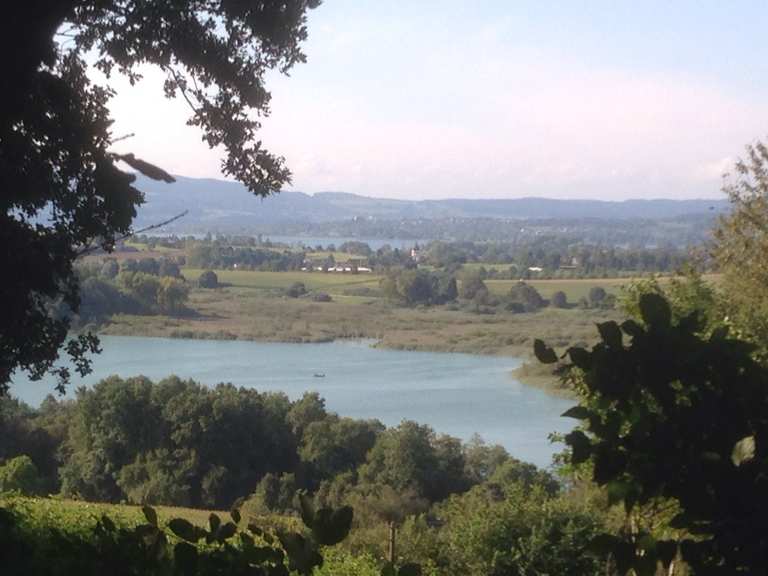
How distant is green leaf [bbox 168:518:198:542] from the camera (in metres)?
2.04

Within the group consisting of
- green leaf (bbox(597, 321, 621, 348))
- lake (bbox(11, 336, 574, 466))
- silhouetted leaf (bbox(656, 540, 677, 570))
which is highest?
green leaf (bbox(597, 321, 621, 348))

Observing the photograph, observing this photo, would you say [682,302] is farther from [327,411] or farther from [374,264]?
[374,264]

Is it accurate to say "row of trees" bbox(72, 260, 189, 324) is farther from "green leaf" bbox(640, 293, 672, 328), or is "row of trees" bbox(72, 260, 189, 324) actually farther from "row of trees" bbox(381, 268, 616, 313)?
"green leaf" bbox(640, 293, 672, 328)

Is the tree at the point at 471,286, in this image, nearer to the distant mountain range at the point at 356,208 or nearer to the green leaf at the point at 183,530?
the distant mountain range at the point at 356,208

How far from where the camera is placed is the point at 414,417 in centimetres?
2103

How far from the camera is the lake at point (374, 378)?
66.0 feet

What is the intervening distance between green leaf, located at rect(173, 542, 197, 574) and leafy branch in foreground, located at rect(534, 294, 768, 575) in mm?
765

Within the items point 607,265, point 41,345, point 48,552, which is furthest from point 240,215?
point 48,552

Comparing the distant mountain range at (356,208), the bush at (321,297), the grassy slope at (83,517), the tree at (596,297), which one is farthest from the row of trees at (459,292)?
the grassy slope at (83,517)

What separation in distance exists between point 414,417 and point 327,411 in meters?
2.03

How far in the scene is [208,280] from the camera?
2998cm

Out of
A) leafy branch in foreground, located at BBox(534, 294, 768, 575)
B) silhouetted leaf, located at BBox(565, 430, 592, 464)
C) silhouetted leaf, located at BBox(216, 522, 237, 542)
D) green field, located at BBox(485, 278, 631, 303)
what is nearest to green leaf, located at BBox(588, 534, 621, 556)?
leafy branch in foreground, located at BBox(534, 294, 768, 575)

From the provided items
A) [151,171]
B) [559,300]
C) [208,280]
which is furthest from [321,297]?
[151,171]

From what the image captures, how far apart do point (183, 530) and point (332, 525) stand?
34cm
